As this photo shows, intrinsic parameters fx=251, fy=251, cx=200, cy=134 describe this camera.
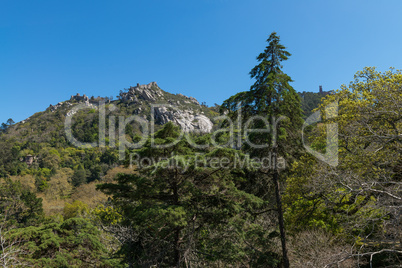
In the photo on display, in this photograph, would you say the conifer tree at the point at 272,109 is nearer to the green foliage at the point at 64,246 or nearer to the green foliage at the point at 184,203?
the green foliage at the point at 184,203

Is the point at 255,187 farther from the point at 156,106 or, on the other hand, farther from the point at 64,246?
the point at 156,106

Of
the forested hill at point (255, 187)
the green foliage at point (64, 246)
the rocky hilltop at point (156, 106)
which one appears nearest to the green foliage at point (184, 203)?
the forested hill at point (255, 187)

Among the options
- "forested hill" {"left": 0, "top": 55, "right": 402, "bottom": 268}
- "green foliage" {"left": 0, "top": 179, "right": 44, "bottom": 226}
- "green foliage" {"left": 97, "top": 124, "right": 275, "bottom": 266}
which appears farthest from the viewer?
"green foliage" {"left": 0, "top": 179, "right": 44, "bottom": 226}

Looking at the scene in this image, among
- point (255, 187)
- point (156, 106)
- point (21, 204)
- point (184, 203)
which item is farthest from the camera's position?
point (156, 106)

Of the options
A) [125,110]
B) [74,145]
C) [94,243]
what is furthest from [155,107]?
[94,243]

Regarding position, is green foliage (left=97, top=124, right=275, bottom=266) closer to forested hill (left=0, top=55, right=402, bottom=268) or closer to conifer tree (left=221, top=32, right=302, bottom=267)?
forested hill (left=0, top=55, right=402, bottom=268)

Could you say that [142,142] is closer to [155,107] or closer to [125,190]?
[125,190]

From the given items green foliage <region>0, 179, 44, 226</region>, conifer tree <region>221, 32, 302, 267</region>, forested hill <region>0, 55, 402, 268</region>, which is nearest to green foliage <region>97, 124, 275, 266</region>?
forested hill <region>0, 55, 402, 268</region>

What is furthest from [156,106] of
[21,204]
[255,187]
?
[255,187]

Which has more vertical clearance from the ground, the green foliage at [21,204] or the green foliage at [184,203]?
the green foliage at [184,203]

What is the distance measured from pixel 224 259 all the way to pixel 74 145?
323 ft

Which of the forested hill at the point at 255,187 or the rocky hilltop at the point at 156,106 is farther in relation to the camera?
the rocky hilltop at the point at 156,106

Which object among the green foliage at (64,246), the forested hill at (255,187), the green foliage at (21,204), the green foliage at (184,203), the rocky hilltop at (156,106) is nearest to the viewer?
the forested hill at (255,187)

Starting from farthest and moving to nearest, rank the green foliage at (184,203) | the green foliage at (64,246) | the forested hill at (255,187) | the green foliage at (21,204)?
Answer: 1. the green foliage at (21,204)
2. the green foliage at (64,246)
3. the green foliage at (184,203)
4. the forested hill at (255,187)
